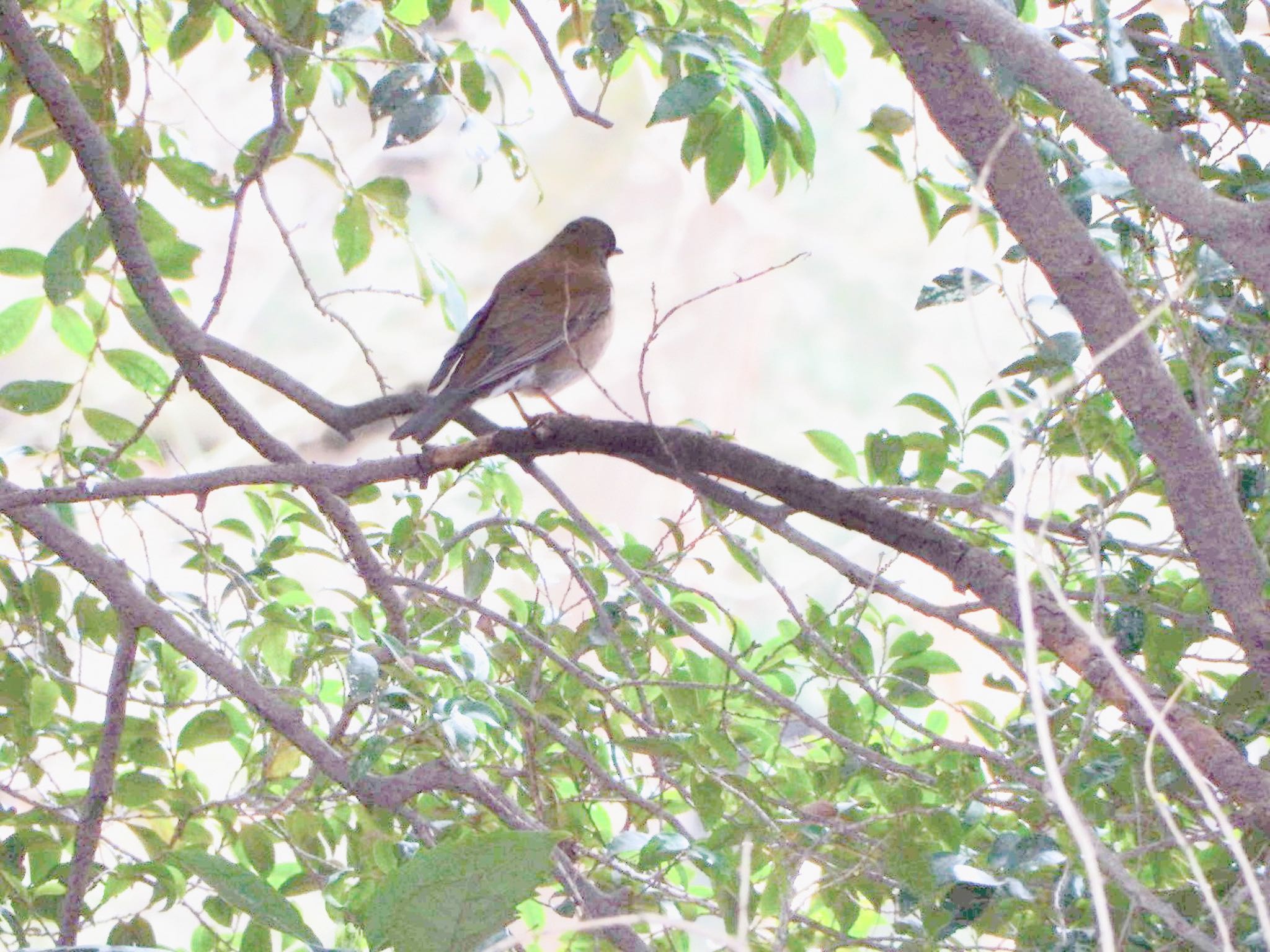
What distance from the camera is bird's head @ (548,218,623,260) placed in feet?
15.5

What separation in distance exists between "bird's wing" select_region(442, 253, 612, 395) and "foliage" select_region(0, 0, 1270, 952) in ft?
1.70

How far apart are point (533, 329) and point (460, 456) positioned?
1630mm

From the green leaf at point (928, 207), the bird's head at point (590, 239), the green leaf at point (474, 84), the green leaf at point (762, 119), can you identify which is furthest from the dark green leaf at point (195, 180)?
the bird's head at point (590, 239)

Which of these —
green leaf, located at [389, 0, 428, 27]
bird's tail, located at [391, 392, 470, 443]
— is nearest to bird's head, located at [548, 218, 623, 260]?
bird's tail, located at [391, 392, 470, 443]

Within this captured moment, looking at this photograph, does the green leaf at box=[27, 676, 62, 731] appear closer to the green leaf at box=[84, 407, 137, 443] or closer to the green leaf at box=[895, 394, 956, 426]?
the green leaf at box=[84, 407, 137, 443]

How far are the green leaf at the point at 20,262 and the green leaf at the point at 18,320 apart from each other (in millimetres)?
60

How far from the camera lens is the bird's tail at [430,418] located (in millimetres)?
2922

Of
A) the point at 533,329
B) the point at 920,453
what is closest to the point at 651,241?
the point at 533,329

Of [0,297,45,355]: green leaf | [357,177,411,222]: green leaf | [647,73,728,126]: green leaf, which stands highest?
[357,177,411,222]: green leaf

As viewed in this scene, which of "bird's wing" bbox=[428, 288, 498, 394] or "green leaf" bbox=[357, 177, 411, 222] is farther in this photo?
"bird's wing" bbox=[428, 288, 498, 394]

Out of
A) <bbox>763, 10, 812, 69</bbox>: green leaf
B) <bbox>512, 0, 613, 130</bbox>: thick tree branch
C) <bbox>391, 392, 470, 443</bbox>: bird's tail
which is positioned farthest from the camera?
<bbox>391, 392, 470, 443</bbox>: bird's tail

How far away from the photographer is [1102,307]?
1641 mm

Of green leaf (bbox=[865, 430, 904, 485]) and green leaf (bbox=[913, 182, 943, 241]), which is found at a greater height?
green leaf (bbox=[913, 182, 943, 241])

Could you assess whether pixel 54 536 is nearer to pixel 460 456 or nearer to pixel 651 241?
pixel 460 456
